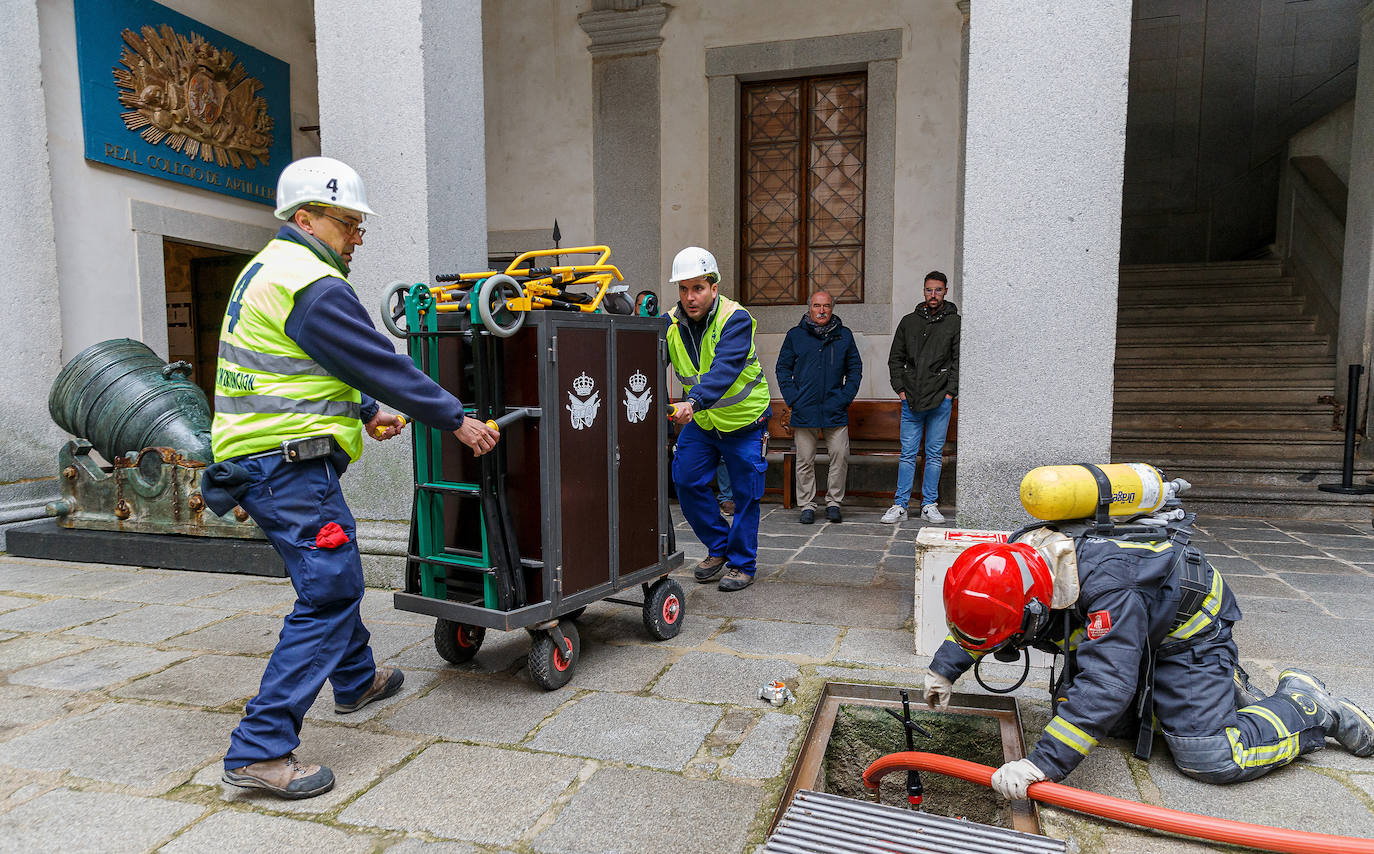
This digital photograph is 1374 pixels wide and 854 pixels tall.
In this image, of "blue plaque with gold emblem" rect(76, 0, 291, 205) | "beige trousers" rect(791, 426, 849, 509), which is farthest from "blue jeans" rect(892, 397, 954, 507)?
"blue plaque with gold emblem" rect(76, 0, 291, 205)

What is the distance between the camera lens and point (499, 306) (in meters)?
3.19

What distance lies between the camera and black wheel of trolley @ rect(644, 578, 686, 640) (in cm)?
398

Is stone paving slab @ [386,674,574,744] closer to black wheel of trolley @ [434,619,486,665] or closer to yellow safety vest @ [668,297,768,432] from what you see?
black wheel of trolley @ [434,619,486,665]

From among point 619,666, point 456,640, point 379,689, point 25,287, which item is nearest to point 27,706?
point 379,689

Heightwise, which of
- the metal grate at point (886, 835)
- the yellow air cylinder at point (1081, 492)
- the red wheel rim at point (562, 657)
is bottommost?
the metal grate at point (886, 835)

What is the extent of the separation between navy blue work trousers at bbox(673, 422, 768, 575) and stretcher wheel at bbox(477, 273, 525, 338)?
1891 mm

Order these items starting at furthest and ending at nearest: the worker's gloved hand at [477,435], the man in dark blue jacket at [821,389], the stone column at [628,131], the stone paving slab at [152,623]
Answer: the stone column at [628,131] → the man in dark blue jacket at [821,389] → the stone paving slab at [152,623] → the worker's gloved hand at [477,435]

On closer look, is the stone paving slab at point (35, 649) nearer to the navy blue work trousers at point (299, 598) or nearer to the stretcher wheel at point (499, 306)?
the navy blue work trousers at point (299, 598)

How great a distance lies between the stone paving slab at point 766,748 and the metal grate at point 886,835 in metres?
0.38

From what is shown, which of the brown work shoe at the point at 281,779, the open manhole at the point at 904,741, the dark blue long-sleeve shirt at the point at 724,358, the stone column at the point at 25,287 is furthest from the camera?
the stone column at the point at 25,287

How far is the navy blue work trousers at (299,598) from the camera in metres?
2.62

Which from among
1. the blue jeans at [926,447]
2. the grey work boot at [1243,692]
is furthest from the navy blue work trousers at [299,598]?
the blue jeans at [926,447]

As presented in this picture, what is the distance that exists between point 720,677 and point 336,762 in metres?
1.48

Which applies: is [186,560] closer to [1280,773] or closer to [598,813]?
[598,813]
